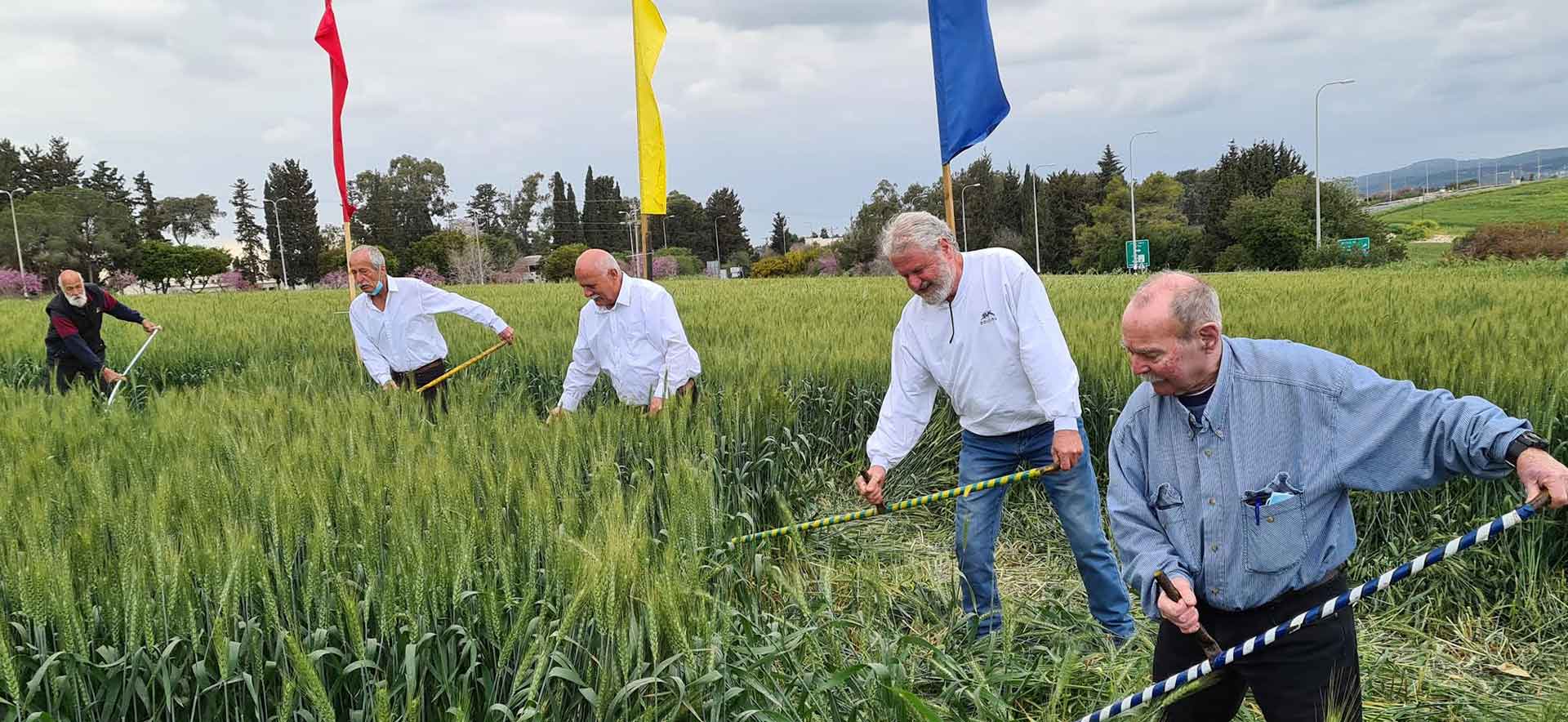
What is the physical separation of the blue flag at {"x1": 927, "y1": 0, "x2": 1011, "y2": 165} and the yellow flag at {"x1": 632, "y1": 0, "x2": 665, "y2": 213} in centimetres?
430

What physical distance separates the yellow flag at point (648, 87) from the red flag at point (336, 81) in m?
2.88

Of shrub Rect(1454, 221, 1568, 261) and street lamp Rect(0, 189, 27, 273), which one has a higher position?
street lamp Rect(0, 189, 27, 273)

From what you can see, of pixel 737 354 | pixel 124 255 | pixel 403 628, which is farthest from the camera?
pixel 124 255

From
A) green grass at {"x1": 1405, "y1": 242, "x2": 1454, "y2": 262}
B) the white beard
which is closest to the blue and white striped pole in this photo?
the white beard

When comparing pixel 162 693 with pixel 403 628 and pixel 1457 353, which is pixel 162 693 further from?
pixel 1457 353

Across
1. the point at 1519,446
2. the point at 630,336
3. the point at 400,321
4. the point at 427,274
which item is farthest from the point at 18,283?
the point at 1519,446

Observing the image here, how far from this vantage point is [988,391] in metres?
3.65

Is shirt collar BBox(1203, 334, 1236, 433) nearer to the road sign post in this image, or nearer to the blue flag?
the blue flag

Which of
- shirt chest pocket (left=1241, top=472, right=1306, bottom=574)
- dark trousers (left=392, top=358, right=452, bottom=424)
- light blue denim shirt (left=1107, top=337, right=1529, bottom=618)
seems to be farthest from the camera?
dark trousers (left=392, top=358, right=452, bottom=424)

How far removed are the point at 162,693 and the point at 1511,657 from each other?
465 centimetres

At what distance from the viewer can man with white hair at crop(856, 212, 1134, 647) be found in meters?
3.49

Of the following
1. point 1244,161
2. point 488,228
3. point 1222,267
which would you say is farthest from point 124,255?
point 1244,161

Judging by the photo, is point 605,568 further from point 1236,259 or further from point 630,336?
point 1236,259

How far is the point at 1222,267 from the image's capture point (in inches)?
1761
